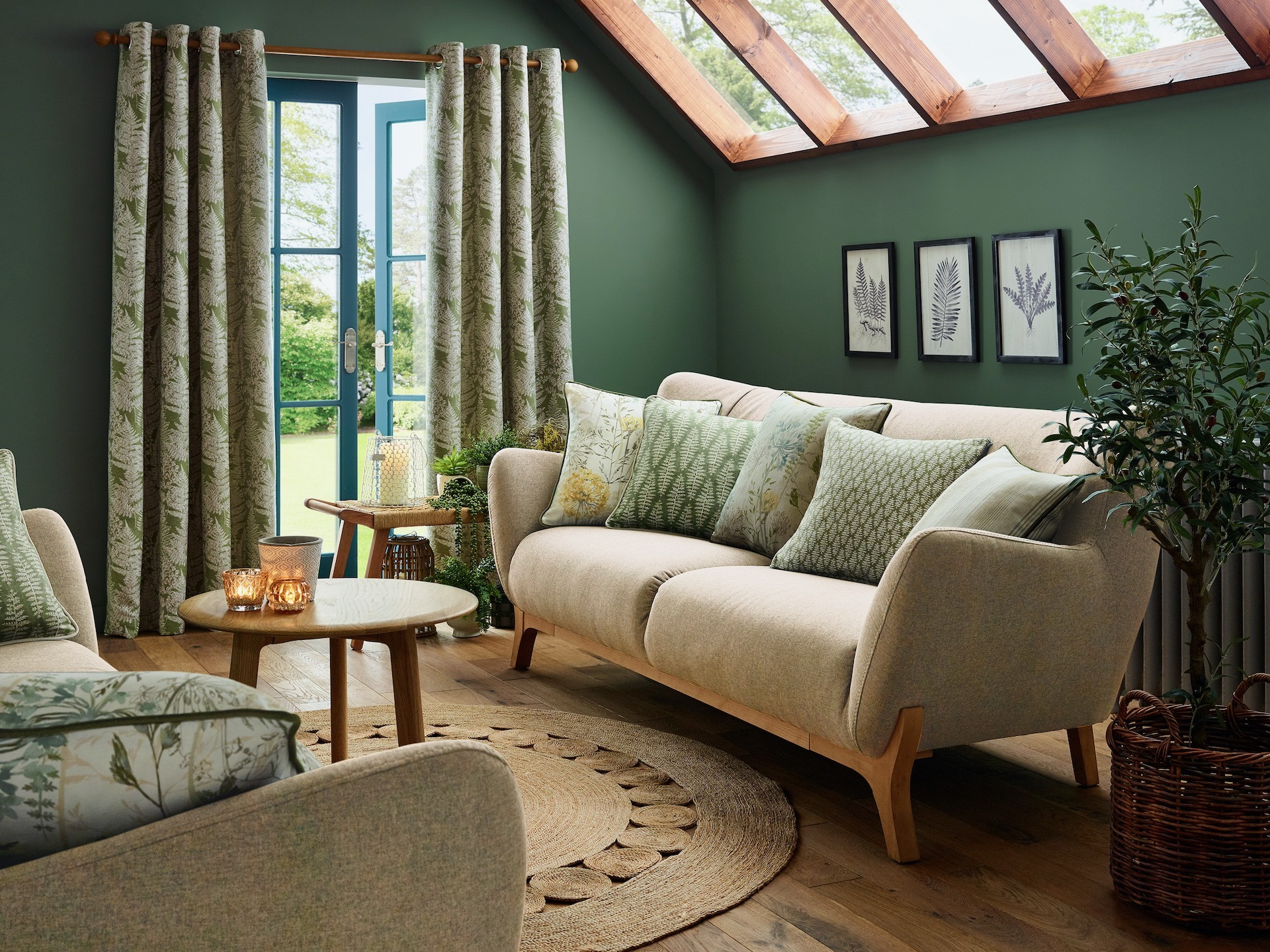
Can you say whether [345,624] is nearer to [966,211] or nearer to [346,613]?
[346,613]

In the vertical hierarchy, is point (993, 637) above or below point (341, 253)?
below

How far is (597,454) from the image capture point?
3.79 meters

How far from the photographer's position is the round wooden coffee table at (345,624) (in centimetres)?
224

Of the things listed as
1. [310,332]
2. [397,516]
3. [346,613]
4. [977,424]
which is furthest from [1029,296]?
[310,332]

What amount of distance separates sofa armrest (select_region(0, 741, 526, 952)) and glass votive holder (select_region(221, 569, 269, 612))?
4.96 ft

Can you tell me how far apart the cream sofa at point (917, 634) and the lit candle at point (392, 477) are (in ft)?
4.64

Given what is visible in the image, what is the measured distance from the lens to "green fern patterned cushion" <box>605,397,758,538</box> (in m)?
3.54

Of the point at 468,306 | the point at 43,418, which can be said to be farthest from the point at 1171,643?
the point at 43,418

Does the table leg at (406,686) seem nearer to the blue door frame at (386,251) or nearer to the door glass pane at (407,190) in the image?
the blue door frame at (386,251)

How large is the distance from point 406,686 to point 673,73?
335 centimetres

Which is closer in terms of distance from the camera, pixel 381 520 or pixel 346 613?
pixel 346 613

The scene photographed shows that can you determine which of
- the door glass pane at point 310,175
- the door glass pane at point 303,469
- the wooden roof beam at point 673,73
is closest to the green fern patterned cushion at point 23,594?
the door glass pane at point 303,469

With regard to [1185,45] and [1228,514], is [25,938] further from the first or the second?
[1185,45]

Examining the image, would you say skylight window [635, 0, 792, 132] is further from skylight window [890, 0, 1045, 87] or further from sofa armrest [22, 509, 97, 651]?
sofa armrest [22, 509, 97, 651]
